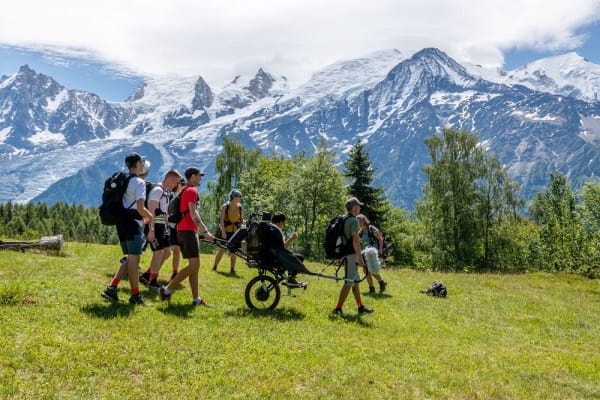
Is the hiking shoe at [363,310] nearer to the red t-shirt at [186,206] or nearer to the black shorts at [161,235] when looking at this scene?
the red t-shirt at [186,206]

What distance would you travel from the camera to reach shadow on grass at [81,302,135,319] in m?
10.0

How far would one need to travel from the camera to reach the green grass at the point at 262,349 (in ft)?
24.1

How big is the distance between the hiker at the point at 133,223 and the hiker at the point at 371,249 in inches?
354

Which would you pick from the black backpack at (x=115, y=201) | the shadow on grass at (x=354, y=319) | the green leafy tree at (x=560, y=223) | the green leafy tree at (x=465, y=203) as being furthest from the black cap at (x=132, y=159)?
the green leafy tree at (x=560, y=223)

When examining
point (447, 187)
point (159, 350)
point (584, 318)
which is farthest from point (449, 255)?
point (159, 350)

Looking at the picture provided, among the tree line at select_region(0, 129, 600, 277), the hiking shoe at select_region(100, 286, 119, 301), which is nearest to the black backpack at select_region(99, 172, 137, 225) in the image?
the hiking shoe at select_region(100, 286, 119, 301)

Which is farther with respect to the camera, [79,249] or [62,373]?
[79,249]

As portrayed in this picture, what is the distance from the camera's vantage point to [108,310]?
34.0ft

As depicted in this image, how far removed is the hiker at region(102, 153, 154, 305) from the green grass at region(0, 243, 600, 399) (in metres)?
0.53

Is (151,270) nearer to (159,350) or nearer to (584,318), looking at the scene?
(159,350)

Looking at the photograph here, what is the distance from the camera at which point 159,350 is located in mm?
8461

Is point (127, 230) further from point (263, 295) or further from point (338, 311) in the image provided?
point (338, 311)

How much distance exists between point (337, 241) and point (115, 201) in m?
5.78

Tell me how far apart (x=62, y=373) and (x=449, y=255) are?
5412 centimetres
